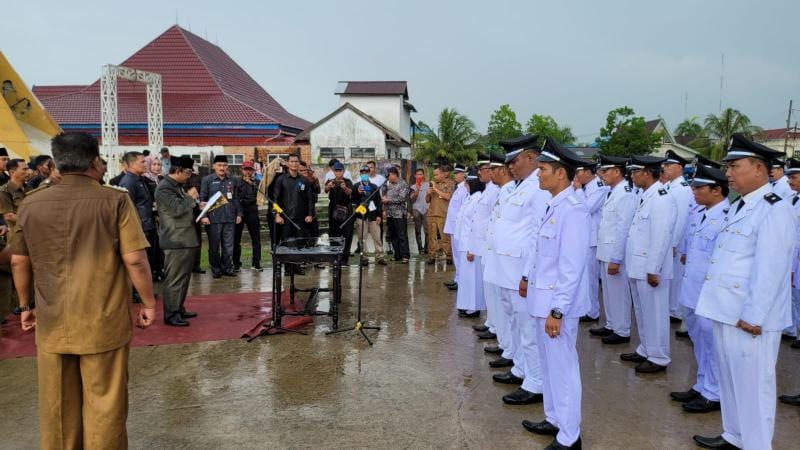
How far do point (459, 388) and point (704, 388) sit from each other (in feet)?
6.01

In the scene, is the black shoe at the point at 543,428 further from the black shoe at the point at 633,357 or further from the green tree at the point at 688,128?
the green tree at the point at 688,128

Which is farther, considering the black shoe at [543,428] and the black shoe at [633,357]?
the black shoe at [633,357]

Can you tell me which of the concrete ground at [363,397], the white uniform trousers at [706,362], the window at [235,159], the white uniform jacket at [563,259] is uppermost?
the window at [235,159]

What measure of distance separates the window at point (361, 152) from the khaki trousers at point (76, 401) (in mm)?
23752

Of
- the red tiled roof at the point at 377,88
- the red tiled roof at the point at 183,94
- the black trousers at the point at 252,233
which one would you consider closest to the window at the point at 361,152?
the red tiled roof at the point at 183,94

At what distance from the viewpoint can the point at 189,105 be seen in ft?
88.8

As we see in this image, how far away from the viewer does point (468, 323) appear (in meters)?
6.17

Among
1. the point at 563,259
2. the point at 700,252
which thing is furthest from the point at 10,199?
the point at 700,252

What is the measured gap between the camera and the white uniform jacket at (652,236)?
4.56 metres

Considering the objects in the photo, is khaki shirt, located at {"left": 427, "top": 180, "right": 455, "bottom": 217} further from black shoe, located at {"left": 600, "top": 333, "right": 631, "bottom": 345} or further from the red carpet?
black shoe, located at {"left": 600, "top": 333, "right": 631, "bottom": 345}

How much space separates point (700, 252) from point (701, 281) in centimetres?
25

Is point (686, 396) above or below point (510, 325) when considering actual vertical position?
below

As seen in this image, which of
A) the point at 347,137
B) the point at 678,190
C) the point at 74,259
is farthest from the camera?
the point at 347,137

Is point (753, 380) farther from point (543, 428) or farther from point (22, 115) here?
point (22, 115)
